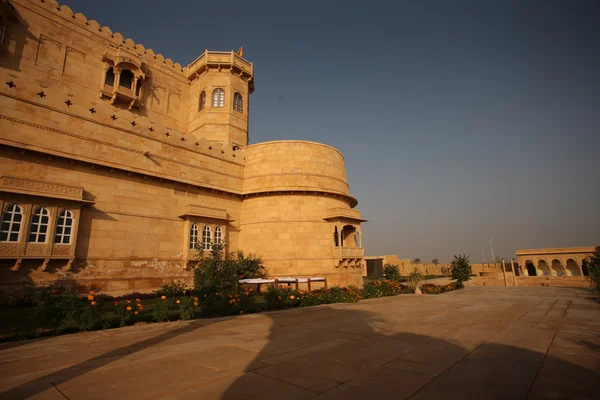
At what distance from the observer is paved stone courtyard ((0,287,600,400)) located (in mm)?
3971

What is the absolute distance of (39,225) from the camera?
41.8ft

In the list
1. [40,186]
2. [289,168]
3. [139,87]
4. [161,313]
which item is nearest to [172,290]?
[161,313]

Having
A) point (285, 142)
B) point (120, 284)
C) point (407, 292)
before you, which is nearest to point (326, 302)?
point (407, 292)

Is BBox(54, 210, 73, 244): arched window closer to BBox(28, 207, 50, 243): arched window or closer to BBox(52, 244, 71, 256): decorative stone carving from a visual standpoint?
BBox(52, 244, 71, 256): decorative stone carving

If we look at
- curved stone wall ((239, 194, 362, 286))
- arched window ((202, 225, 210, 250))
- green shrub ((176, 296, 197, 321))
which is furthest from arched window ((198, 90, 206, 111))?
green shrub ((176, 296, 197, 321))

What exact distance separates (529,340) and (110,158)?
17.7m

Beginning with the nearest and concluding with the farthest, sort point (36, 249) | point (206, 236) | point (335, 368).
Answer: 1. point (335, 368)
2. point (36, 249)
3. point (206, 236)

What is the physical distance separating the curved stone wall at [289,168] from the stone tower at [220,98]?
464 cm

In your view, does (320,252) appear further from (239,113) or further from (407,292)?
(239,113)

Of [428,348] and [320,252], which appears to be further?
[320,252]

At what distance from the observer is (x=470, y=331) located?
7684mm

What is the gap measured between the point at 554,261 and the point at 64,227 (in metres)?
53.5

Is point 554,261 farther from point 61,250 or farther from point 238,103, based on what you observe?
point 61,250

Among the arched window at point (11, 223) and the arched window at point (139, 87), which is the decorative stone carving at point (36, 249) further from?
the arched window at point (139, 87)
